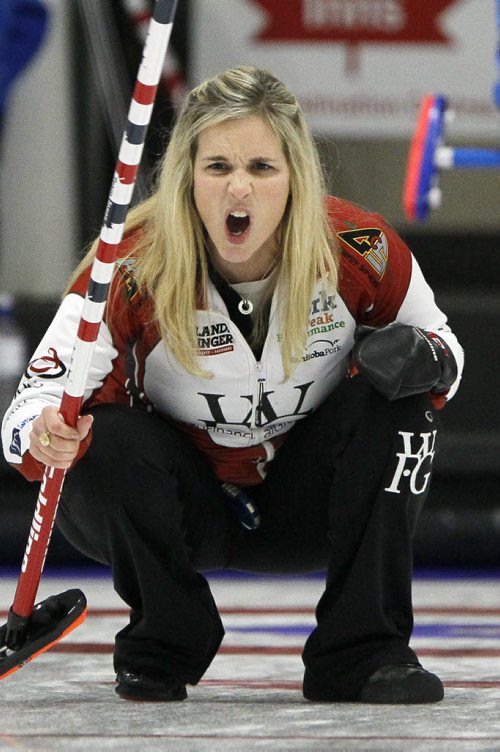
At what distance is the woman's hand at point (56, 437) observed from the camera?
180 centimetres

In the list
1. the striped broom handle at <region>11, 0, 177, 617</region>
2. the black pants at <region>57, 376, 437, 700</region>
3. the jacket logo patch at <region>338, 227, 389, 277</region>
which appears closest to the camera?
the striped broom handle at <region>11, 0, 177, 617</region>

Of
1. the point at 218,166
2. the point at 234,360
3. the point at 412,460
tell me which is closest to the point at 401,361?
the point at 412,460

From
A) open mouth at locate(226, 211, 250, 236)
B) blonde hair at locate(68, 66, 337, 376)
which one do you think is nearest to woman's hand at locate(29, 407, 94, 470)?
blonde hair at locate(68, 66, 337, 376)

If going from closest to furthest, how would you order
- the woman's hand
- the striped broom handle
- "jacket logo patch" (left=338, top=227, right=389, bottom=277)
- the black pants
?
the striped broom handle → the woman's hand → the black pants → "jacket logo patch" (left=338, top=227, right=389, bottom=277)

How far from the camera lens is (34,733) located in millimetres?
1689

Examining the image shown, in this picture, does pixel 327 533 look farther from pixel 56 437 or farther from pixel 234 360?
pixel 56 437

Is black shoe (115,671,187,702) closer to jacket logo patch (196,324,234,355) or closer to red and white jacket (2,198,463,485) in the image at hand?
red and white jacket (2,198,463,485)

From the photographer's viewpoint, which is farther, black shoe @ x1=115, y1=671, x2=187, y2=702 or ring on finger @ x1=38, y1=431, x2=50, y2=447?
black shoe @ x1=115, y1=671, x2=187, y2=702

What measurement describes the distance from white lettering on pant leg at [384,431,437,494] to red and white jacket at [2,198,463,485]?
12 centimetres

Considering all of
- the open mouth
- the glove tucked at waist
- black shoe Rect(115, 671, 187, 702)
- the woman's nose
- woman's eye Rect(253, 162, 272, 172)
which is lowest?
black shoe Rect(115, 671, 187, 702)

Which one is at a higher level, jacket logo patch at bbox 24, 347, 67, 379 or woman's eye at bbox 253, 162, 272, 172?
woman's eye at bbox 253, 162, 272, 172

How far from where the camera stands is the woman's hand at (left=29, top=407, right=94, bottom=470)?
1799 millimetres

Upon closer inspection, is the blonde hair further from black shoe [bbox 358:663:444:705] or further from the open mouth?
black shoe [bbox 358:663:444:705]

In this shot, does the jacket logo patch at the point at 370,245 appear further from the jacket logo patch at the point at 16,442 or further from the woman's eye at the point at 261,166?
the jacket logo patch at the point at 16,442
